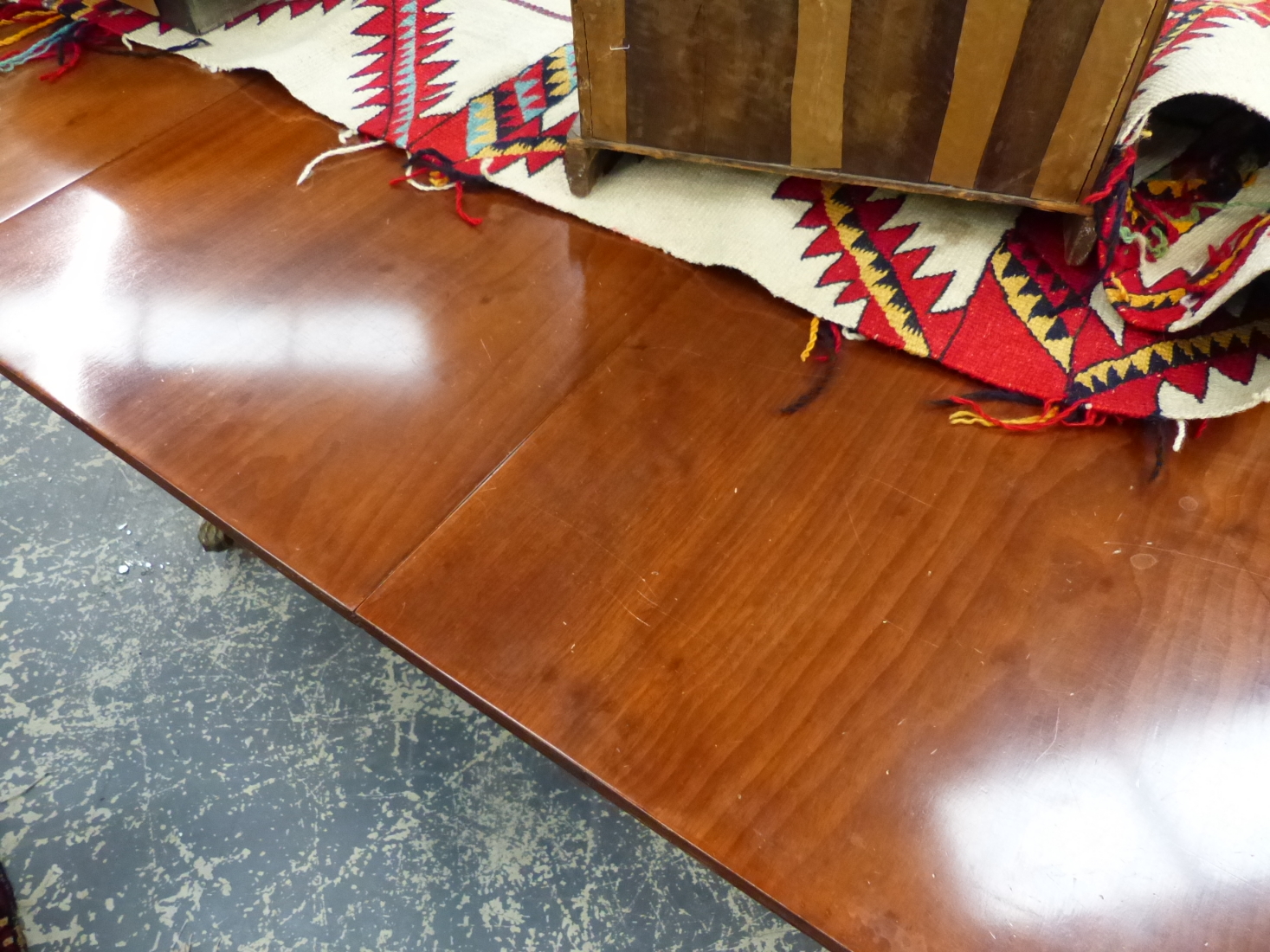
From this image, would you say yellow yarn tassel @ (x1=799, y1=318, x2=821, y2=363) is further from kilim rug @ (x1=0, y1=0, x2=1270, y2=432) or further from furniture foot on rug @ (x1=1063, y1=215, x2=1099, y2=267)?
furniture foot on rug @ (x1=1063, y1=215, x2=1099, y2=267)

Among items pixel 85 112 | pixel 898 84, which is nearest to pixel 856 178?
pixel 898 84

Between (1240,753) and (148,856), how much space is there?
103cm

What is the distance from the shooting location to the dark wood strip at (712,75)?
2.30ft

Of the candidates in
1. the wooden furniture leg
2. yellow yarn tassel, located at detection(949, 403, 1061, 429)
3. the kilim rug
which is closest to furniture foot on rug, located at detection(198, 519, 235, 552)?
the kilim rug

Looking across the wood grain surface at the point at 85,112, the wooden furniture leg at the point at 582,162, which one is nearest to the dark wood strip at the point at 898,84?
the wooden furniture leg at the point at 582,162

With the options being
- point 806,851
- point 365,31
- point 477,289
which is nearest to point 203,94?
point 365,31

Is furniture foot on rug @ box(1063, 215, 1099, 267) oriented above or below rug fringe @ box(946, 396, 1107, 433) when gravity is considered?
above

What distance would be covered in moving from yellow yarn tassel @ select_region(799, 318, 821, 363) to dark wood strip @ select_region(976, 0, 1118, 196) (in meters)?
0.17

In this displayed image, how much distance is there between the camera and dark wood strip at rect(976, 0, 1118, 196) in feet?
2.07

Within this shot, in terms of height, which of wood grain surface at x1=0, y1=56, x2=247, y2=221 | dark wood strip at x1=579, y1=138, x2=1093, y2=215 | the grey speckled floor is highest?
dark wood strip at x1=579, y1=138, x2=1093, y2=215

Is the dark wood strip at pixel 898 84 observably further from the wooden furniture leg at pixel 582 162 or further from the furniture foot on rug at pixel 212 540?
the furniture foot on rug at pixel 212 540

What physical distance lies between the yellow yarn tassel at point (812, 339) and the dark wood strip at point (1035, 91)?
166mm

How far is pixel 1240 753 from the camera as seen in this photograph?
1.75 ft

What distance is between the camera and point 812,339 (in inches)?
29.2
